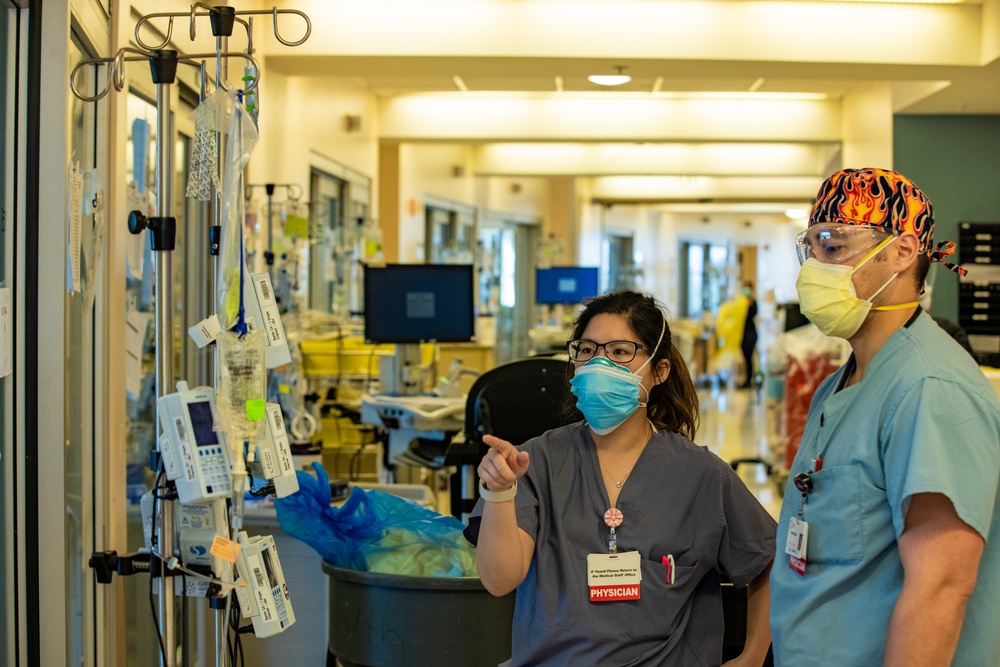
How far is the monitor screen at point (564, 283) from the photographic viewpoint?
35.0 feet

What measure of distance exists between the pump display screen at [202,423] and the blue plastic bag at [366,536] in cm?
77

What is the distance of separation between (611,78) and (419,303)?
2.10 m

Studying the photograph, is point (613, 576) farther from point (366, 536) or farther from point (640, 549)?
point (366, 536)

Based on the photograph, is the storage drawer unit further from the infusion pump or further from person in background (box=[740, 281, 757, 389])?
person in background (box=[740, 281, 757, 389])

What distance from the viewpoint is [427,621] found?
2.39 meters

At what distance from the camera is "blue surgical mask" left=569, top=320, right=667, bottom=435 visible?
198cm

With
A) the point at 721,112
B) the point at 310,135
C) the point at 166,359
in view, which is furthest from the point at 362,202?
the point at 166,359

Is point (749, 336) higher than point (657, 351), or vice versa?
point (657, 351)

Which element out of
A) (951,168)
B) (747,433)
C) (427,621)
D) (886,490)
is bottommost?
(747,433)

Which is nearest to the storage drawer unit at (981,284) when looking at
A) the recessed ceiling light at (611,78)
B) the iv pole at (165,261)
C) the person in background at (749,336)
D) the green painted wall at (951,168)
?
the green painted wall at (951,168)

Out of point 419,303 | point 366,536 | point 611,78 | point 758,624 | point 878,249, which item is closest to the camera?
point 878,249

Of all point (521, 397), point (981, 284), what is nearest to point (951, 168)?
point (981, 284)

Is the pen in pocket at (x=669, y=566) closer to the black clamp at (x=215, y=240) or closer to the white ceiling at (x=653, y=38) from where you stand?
the black clamp at (x=215, y=240)

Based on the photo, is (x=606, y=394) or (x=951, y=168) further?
(x=951, y=168)
